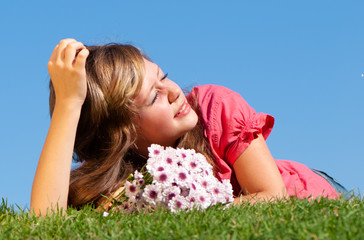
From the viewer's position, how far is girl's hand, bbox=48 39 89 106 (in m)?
4.48

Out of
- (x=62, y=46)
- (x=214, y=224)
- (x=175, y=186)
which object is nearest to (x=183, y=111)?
(x=175, y=186)

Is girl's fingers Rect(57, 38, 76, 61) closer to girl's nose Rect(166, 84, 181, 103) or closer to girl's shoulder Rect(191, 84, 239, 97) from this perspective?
girl's nose Rect(166, 84, 181, 103)

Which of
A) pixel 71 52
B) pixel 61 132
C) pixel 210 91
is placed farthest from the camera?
pixel 210 91

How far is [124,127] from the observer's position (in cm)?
493

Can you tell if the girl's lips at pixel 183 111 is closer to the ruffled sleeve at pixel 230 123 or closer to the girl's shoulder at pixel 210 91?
the ruffled sleeve at pixel 230 123

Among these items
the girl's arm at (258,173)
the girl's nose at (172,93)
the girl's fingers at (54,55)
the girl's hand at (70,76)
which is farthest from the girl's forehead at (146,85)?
the girl's arm at (258,173)

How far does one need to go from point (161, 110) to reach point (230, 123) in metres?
0.81

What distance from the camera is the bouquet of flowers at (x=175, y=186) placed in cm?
378

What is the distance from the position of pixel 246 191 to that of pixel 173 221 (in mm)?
1752

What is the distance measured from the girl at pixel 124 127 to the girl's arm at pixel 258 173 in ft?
0.03

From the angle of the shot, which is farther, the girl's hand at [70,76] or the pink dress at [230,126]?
the pink dress at [230,126]

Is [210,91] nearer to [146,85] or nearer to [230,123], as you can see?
[230,123]

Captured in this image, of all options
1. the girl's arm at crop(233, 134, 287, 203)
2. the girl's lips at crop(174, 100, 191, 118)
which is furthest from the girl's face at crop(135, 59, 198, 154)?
the girl's arm at crop(233, 134, 287, 203)

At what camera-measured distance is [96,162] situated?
17.1ft
